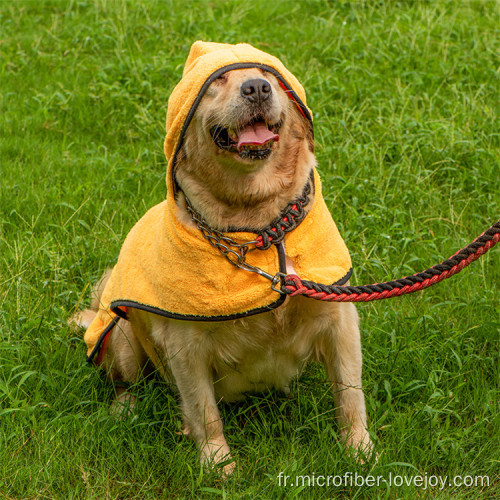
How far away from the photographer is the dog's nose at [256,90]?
3023 millimetres

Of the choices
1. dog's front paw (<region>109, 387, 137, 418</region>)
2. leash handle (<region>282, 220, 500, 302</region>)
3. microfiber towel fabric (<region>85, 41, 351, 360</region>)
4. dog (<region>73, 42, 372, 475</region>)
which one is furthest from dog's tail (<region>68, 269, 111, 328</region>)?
leash handle (<region>282, 220, 500, 302</region>)

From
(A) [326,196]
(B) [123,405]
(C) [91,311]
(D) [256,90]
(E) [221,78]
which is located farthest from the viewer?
(A) [326,196]

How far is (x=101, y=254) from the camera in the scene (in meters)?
4.65

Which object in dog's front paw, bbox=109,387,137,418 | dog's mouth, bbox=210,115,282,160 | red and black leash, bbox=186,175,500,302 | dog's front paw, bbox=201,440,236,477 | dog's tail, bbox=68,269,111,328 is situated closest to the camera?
red and black leash, bbox=186,175,500,302

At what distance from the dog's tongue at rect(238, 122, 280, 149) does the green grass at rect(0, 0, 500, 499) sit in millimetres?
1259

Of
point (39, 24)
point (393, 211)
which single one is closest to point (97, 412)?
point (393, 211)

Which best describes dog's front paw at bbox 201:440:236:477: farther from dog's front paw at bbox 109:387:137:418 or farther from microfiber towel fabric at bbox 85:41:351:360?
microfiber towel fabric at bbox 85:41:351:360

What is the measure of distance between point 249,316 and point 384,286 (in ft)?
1.91

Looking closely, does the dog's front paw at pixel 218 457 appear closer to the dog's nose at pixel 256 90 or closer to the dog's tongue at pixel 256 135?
the dog's tongue at pixel 256 135

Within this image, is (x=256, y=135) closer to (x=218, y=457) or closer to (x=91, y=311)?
(x=218, y=457)

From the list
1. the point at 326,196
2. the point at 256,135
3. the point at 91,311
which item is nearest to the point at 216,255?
the point at 256,135

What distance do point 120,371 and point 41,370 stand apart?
0.40 m

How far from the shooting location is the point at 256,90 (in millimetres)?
3025

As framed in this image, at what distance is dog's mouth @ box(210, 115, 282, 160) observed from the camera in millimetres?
3064
